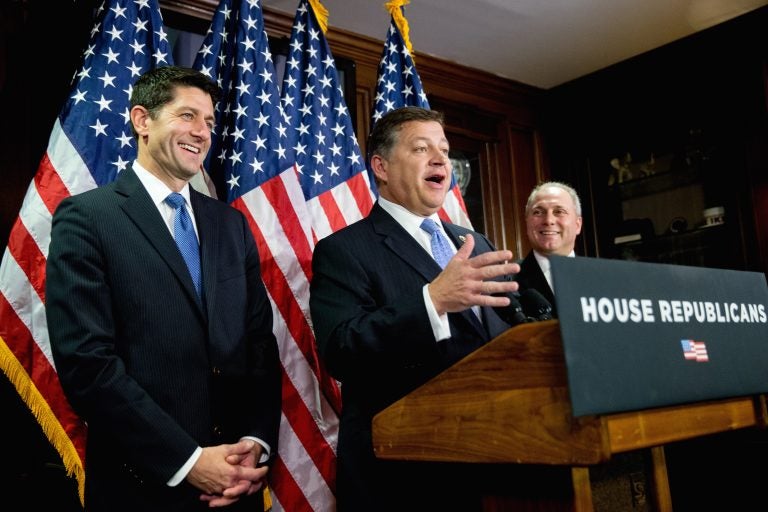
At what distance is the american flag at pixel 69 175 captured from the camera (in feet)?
6.28

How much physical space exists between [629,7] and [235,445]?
3411 millimetres

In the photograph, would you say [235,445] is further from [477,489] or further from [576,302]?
[576,302]

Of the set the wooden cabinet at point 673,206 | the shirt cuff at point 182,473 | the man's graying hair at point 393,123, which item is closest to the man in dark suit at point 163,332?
the shirt cuff at point 182,473

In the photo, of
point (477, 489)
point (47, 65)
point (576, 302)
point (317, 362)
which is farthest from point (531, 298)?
point (47, 65)

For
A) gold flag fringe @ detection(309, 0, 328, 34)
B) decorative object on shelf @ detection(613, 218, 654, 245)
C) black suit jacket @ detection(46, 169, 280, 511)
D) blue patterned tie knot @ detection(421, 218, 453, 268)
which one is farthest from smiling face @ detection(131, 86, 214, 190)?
decorative object on shelf @ detection(613, 218, 654, 245)

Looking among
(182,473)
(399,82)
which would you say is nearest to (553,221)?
(399,82)

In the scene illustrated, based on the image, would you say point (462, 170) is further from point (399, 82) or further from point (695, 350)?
point (695, 350)

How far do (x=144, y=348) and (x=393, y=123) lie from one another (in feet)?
3.20

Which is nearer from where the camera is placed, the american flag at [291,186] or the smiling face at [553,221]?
the american flag at [291,186]

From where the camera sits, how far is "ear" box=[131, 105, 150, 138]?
185 cm

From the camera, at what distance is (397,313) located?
53.9 inches

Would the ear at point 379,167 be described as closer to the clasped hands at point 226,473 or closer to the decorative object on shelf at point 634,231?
the clasped hands at point 226,473

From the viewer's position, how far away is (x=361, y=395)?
165cm

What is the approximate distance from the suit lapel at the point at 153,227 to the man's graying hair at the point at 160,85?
0.26 m
